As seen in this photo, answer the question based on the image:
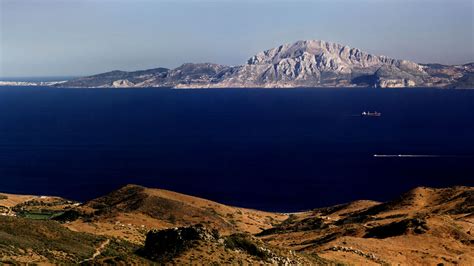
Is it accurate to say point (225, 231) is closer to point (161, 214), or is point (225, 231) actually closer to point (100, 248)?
point (161, 214)

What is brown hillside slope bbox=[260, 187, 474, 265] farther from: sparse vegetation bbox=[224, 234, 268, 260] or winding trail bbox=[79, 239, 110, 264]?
winding trail bbox=[79, 239, 110, 264]

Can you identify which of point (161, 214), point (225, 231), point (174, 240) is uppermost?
point (174, 240)

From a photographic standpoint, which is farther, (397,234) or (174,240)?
(397,234)

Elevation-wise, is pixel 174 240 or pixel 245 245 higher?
pixel 174 240

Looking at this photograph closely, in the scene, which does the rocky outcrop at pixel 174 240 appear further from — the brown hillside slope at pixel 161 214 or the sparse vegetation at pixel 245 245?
the brown hillside slope at pixel 161 214

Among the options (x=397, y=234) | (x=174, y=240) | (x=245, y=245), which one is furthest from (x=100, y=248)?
(x=397, y=234)

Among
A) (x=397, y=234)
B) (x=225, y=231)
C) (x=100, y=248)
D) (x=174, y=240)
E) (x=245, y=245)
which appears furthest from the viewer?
(x=225, y=231)

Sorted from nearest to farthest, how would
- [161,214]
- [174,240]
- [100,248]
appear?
[174,240] < [100,248] < [161,214]

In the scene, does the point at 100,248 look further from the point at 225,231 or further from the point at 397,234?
the point at 397,234

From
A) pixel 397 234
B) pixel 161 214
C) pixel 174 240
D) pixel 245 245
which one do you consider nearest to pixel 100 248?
pixel 174 240
